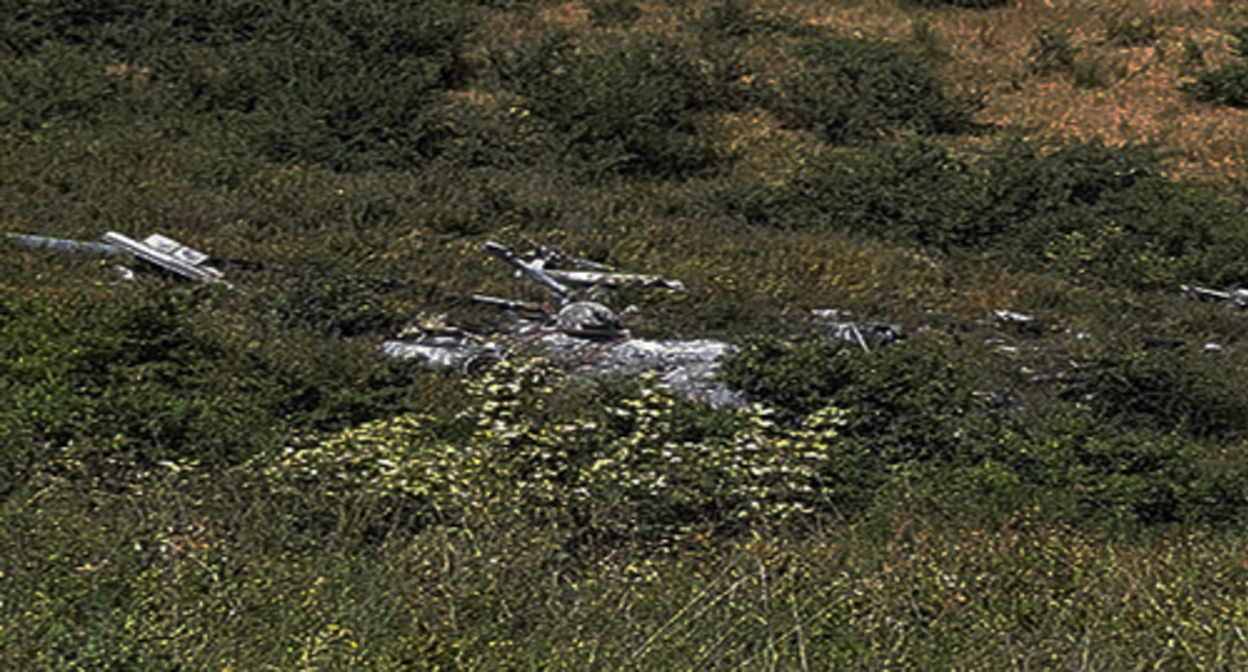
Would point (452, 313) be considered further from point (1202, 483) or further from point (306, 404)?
point (1202, 483)

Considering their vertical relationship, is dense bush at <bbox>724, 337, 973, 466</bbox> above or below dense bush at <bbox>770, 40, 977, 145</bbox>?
above

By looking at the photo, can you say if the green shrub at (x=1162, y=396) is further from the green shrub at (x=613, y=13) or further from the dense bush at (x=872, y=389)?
the green shrub at (x=613, y=13)

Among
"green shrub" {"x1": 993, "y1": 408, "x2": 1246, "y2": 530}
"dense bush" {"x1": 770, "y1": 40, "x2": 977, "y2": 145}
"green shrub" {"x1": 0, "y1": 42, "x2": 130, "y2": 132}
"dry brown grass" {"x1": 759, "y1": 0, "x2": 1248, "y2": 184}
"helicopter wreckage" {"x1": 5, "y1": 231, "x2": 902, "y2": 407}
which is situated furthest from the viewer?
"dry brown grass" {"x1": 759, "y1": 0, "x2": 1248, "y2": 184}

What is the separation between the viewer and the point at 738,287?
11.6 m

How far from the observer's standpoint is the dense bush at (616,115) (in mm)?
14398

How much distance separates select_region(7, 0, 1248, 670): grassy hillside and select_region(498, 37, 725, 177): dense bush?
6cm

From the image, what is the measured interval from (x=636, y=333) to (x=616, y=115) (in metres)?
4.63

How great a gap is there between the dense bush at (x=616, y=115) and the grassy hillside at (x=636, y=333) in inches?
2.2

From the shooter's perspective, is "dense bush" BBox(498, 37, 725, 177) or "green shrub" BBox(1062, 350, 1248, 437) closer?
"green shrub" BBox(1062, 350, 1248, 437)

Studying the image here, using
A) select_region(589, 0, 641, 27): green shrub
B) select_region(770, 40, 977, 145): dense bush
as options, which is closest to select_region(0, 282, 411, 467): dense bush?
select_region(770, 40, 977, 145): dense bush

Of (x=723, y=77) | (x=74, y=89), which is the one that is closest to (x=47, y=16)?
(x=74, y=89)

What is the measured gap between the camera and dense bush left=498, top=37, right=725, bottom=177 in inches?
567

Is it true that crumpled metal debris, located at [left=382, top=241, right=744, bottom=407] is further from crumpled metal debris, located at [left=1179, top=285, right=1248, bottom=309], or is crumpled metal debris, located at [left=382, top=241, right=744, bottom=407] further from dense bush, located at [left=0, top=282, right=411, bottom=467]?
crumpled metal debris, located at [left=1179, top=285, right=1248, bottom=309]

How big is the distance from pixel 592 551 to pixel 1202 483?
3.85 metres
